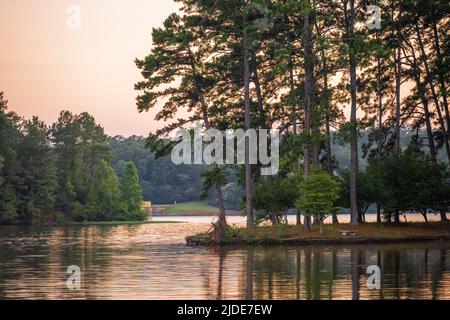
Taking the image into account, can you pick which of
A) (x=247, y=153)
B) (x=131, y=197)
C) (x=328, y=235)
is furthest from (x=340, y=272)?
(x=131, y=197)

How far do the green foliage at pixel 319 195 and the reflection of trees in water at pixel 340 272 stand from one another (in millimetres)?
4500

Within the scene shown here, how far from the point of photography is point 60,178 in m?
140

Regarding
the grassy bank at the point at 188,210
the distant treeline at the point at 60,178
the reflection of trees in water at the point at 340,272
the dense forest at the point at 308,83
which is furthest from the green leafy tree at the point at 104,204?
the reflection of trees in water at the point at 340,272

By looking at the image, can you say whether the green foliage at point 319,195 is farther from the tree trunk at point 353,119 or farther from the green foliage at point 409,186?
the green foliage at point 409,186

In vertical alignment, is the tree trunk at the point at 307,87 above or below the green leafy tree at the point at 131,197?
above

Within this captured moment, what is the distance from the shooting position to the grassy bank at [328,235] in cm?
5409

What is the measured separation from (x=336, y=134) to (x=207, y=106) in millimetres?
10442

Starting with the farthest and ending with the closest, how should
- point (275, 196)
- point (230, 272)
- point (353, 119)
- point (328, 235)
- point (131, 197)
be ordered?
point (131, 197)
point (275, 196)
point (353, 119)
point (328, 235)
point (230, 272)

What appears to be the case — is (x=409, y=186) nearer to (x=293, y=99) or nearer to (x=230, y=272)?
(x=293, y=99)

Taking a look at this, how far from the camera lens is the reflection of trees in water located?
28.9 metres

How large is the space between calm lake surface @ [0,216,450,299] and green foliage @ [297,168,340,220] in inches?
149

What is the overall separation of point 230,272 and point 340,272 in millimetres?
4376

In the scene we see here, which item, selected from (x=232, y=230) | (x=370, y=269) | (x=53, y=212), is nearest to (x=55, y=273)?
(x=370, y=269)

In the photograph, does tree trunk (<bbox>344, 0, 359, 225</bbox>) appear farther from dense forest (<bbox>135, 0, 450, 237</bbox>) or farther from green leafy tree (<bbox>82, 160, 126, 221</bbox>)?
green leafy tree (<bbox>82, 160, 126, 221</bbox>)
